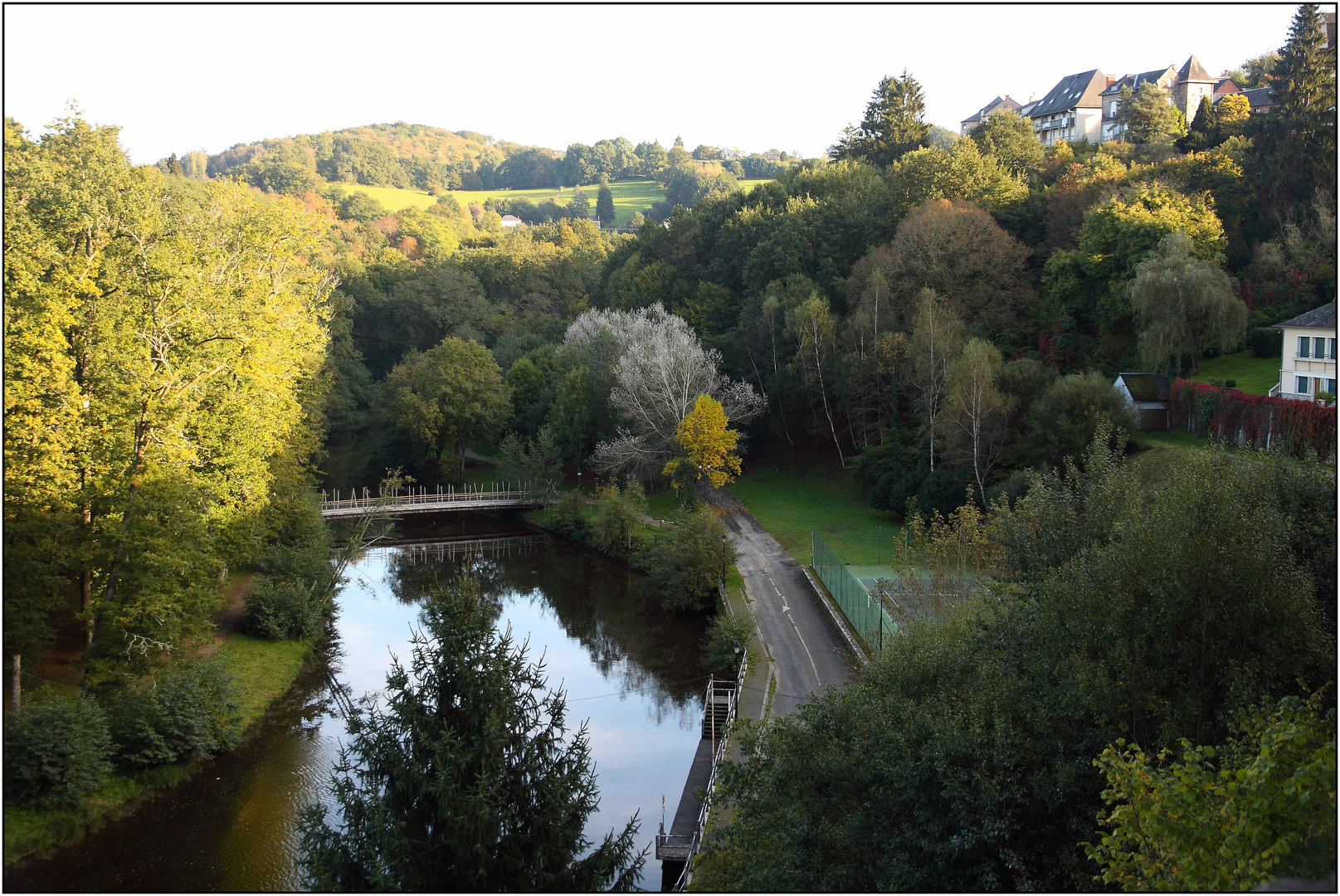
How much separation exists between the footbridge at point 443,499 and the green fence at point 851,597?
17.0 meters

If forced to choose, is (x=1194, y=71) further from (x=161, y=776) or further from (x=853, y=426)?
(x=161, y=776)

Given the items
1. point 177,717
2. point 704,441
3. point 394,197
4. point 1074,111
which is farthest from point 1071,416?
point 394,197

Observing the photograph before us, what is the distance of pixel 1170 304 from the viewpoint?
3450cm

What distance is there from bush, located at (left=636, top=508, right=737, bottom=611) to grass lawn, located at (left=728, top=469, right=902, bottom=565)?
4.36 meters

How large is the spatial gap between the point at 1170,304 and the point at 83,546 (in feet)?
119

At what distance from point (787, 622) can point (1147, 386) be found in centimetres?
1765

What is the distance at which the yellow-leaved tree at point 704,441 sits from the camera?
41.8m

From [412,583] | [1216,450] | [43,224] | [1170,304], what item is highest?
[43,224]

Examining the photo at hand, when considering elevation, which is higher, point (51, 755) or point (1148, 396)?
point (1148, 396)

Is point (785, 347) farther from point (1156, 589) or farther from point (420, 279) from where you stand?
point (1156, 589)

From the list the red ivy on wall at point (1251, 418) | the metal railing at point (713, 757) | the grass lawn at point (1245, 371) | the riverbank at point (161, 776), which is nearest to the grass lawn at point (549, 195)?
the grass lawn at point (1245, 371)

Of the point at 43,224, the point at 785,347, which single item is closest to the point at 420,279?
the point at 785,347

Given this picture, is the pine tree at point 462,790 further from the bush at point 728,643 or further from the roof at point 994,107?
the roof at point 994,107

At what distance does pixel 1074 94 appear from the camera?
70.6 meters
